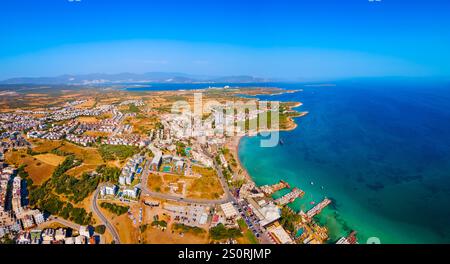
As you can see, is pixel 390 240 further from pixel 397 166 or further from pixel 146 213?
pixel 146 213

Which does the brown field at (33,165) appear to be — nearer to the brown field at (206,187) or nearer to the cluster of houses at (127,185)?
the cluster of houses at (127,185)

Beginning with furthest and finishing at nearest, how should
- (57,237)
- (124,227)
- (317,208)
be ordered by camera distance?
1. (317,208)
2. (124,227)
3. (57,237)

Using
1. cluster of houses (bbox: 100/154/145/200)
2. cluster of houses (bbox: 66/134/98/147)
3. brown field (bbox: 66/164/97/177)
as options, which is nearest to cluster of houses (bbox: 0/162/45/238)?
brown field (bbox: 66/164/97/177)

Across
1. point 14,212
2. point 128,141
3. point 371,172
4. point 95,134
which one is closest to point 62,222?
point 14,212

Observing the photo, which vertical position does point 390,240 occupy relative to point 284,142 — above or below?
below

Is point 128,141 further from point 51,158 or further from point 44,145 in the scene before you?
point 44,145
